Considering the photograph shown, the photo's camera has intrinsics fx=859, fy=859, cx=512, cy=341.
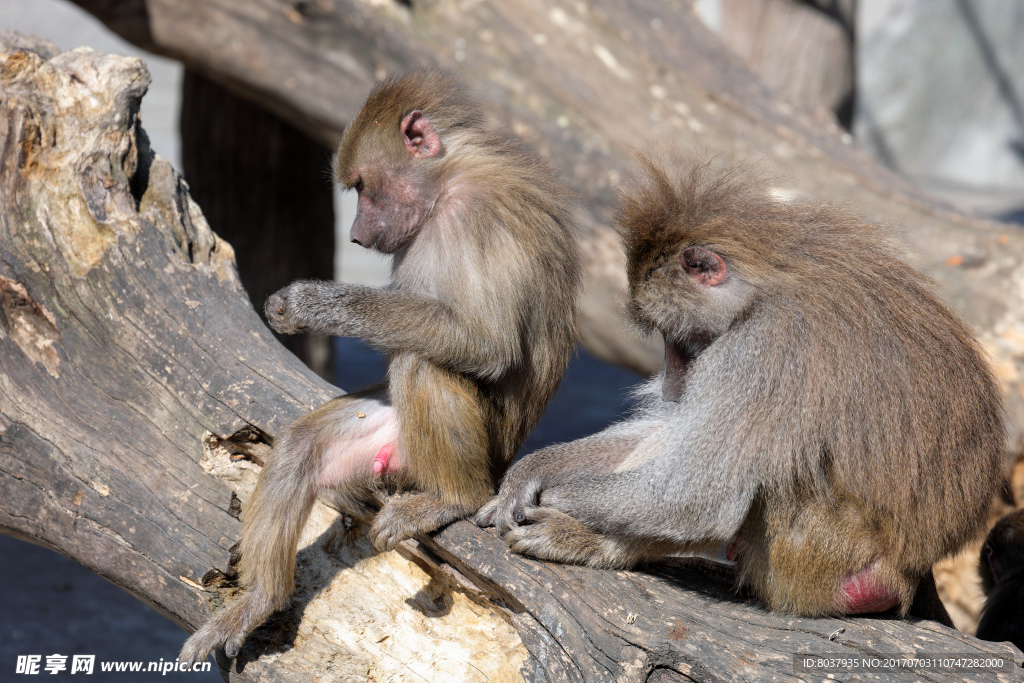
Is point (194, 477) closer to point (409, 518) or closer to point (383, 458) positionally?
point (383, 458)

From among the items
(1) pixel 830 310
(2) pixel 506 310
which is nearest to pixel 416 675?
(2) pixel 506 310

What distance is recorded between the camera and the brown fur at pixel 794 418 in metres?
2.48

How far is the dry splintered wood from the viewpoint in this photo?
8.20 ft

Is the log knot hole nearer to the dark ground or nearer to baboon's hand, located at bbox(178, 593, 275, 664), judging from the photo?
baboon's hand, located at bbox(178, 593, 275, 664)

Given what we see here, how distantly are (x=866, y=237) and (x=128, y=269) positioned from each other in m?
2.62

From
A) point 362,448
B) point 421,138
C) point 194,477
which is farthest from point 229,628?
point 421,138

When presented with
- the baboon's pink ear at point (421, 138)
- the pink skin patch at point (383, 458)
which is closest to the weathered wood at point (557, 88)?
the baboon's pink ear at point (421, 138)

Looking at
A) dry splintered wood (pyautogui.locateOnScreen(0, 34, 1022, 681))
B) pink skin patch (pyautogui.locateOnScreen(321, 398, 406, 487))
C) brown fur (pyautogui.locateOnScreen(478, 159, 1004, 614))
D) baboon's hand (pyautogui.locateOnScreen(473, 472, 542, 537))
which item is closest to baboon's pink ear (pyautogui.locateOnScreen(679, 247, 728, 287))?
brown fur (pyautogui.locateOnScreen(478, 159, 1004, 614))

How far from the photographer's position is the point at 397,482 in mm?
2918

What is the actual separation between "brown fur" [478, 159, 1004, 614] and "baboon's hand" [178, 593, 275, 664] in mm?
823

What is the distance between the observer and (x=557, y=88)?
525 centimetres

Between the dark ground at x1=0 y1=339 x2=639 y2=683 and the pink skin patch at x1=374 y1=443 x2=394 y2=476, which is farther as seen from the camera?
the dark ground at x1=0 y1=339 x2=639 y2=683

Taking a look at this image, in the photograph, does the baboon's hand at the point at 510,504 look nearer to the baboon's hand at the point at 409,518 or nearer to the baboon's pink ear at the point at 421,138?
the baboon's hand at the point at 409,518

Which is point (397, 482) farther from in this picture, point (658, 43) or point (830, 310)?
point (658, 43)
